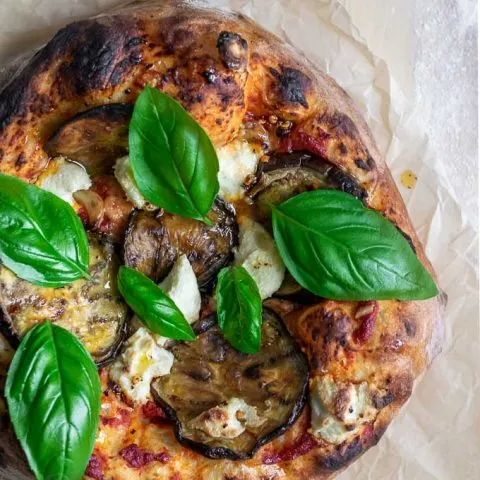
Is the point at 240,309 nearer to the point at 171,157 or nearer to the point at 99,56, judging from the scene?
the point at 171,157

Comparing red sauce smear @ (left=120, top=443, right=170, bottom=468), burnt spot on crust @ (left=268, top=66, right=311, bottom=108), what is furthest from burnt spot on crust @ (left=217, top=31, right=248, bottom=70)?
red sauce smear @ (left=120, top=443, right=170, bottom=468)

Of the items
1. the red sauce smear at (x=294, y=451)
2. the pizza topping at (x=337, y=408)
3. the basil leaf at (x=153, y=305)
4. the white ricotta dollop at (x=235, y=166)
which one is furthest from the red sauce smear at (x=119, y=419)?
the white ricotta dollop at (x=235, y=166)

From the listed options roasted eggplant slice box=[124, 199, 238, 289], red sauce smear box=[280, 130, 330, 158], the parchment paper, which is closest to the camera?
roasted eggplant slice box=[124, 199, 238, 289]

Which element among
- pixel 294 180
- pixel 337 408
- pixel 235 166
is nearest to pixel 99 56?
pixel 235 166

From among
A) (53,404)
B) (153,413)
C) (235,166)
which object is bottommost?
(153,413)

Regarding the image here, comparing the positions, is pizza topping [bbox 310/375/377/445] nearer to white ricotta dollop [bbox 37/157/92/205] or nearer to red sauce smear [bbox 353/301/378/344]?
red sauce smear [bbox 353/301/378/344]

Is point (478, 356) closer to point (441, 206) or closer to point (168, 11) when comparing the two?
point (441, 206)
